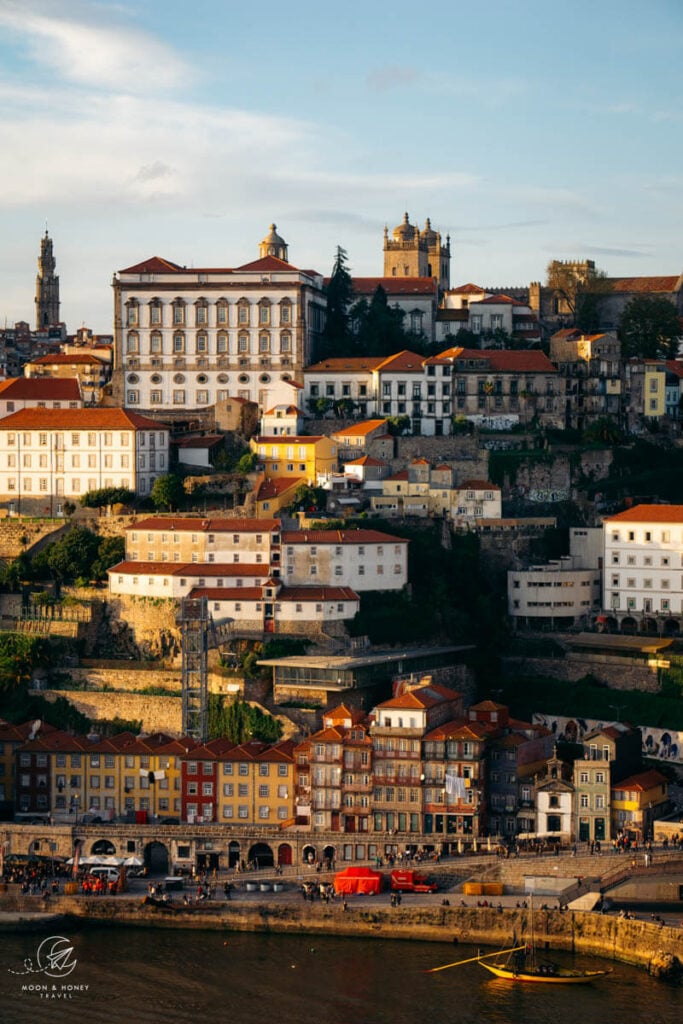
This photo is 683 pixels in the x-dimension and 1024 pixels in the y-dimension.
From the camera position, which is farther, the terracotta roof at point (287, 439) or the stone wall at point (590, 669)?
the terracotta roof at point (287, 439)

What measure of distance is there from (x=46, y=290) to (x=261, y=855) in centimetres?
8284

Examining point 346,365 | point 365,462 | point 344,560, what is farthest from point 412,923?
point 346,365

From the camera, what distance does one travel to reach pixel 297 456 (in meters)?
92.2

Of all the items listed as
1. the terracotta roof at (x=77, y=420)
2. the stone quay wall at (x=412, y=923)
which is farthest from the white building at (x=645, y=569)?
the terracotta roof at (x=77, y=420)

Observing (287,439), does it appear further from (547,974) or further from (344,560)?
(547,974)

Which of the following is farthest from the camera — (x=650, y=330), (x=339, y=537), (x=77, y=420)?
(x=650, y=330)

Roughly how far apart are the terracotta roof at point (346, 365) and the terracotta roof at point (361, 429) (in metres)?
4.34

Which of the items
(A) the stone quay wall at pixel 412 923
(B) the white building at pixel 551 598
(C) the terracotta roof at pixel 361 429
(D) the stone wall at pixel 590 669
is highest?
(C) the terracotta roof at pixel 361 429

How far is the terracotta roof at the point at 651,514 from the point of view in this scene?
8412 cm

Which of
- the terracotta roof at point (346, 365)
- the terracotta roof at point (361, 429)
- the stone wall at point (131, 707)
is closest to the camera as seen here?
the stone wall at point (131, 707)

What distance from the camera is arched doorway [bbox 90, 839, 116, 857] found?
71062 millimetres

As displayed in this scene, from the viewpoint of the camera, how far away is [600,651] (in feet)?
266

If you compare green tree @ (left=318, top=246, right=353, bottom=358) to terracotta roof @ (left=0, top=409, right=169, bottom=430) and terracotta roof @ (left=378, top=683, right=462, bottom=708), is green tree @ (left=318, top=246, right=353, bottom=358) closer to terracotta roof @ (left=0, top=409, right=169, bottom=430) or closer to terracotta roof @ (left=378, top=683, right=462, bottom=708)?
terracotta roof @ (left=0, top=409, right=169, bottom=430)

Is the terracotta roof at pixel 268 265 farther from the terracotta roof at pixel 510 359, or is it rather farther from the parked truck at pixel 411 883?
the parked truck at pixel 411 883
